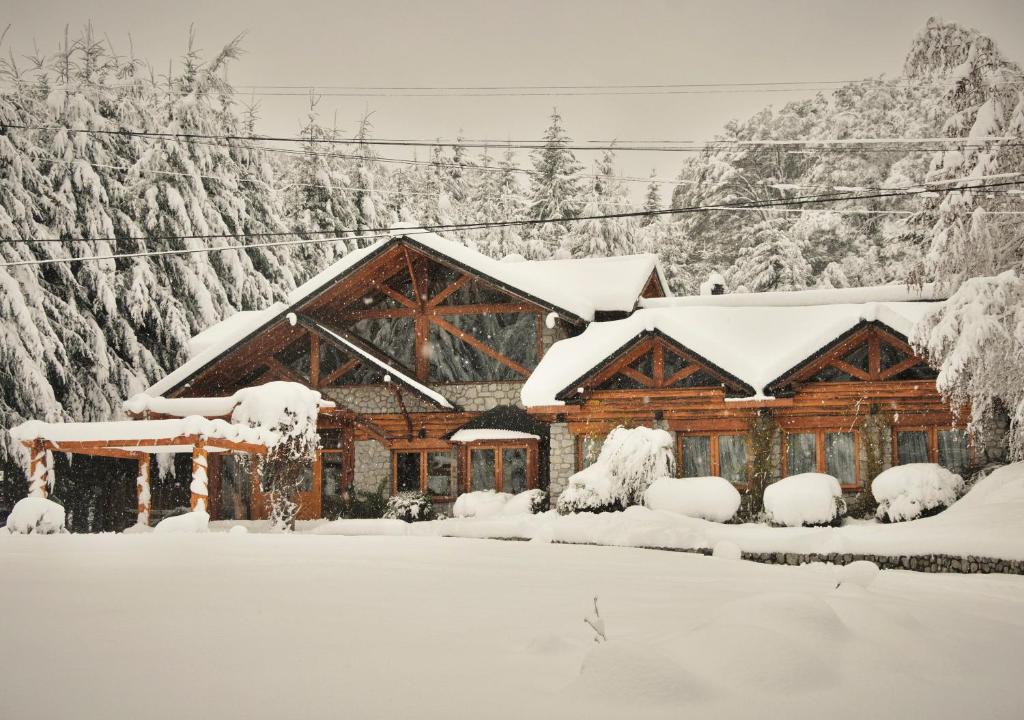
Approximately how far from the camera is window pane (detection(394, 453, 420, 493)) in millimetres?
21172

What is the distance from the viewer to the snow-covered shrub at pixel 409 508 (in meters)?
19.5

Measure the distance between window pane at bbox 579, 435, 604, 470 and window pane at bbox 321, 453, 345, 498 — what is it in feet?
20.9

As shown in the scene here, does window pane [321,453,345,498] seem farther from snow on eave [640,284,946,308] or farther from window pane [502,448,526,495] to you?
snow on eave [640,284,946,308]

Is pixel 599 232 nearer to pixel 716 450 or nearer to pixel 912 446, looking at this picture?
pixel 716 450

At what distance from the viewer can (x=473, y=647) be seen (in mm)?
4988

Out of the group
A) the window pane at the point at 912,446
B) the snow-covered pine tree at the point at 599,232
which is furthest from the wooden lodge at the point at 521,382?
the snow-covered pine tree at the point at 599,232

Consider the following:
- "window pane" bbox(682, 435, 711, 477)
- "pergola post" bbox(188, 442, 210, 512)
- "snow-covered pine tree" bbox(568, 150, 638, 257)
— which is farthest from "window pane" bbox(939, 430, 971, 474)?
"snow-covered pine tree" bbox(568, 150, 638, 257)

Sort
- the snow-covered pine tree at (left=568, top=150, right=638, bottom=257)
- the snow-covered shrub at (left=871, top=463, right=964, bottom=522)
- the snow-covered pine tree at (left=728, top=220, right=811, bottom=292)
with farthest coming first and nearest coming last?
1. the snow-covered pine tree at (left=568, top=150, right=638, bottom=257)
2. the snow-covered pine tree at (left=728, top=220, right=811, bottom=292)
3. the snow-covered shrub at (left=871, top=463, right=964, bottom=522)

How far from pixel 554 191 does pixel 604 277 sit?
16575mm

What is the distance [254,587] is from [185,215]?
2023 cm

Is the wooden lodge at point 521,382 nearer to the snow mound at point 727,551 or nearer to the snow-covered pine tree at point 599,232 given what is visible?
the snow mound at point 727,551

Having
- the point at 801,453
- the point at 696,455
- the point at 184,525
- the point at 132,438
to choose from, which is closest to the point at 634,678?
the point at 184,525

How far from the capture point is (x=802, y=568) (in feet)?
33.8

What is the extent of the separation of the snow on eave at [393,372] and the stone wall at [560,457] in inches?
113
